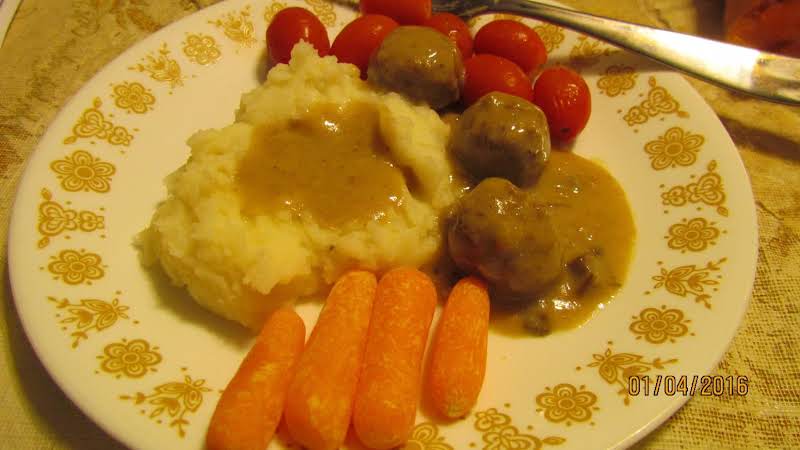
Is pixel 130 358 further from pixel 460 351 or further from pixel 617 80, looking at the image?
pixel 617 80


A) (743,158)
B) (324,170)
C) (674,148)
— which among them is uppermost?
(324,170)

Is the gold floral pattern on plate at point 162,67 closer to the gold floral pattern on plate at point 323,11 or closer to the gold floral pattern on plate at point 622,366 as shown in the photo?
the gold floral pattern on plate at point 323,11

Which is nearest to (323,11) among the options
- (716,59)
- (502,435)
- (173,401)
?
(716,59)

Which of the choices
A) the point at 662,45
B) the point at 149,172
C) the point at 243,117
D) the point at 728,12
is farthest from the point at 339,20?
the point at 728,12

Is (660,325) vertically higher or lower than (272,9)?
lower

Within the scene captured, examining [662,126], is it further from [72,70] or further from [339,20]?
[72,70]
